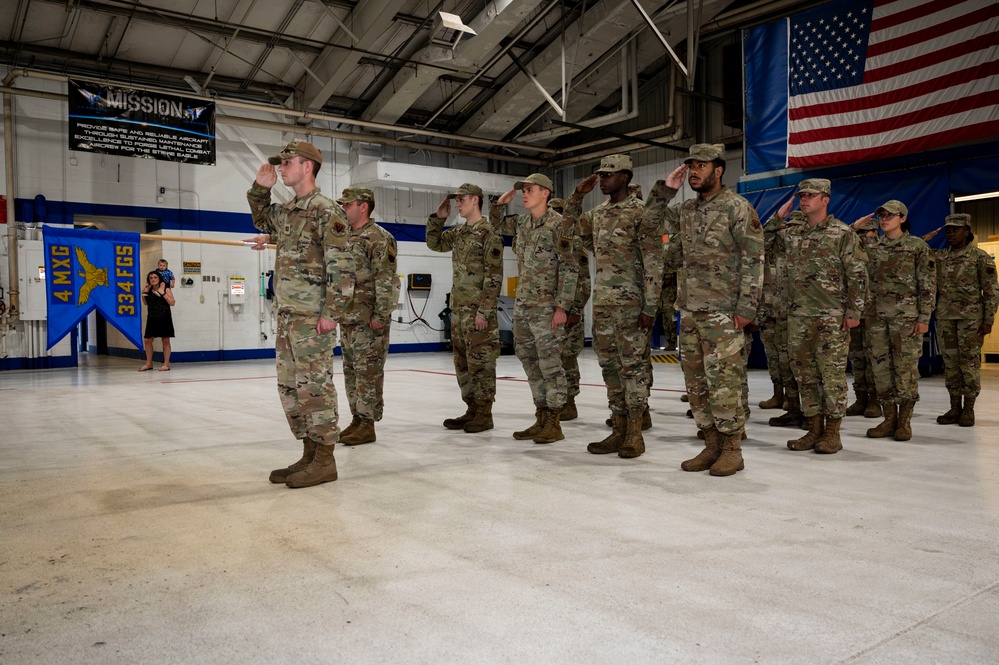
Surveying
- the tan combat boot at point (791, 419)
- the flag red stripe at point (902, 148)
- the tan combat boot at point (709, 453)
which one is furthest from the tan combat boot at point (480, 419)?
the flag red stripe at point (902, 148)

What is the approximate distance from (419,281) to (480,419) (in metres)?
11.3

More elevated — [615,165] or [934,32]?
[934,32]

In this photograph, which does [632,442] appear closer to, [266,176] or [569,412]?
[569,412]

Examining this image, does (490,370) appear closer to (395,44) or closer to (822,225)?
(822,225)

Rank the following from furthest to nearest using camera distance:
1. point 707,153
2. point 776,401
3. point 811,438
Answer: point 776,401
point 811,438
point 707,153

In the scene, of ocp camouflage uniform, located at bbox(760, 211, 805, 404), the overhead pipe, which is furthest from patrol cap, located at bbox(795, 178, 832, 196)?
the overhead pipe

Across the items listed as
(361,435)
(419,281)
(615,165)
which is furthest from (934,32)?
(419,281)

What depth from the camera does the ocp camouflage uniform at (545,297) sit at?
4684 millimetres

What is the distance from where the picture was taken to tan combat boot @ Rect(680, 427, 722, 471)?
3.85 metres

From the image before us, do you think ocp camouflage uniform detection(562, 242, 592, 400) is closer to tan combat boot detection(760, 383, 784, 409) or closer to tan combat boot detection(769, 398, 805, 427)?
tan combat boot detection(769, 398, 805, 427)

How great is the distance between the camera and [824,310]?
4555 mm

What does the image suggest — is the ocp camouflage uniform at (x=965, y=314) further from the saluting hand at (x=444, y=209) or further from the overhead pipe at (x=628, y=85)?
the overhead pipe at (x=628, y=85)

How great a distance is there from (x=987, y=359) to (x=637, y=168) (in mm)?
7665

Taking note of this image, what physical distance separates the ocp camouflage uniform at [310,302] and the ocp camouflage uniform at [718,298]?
181cm
